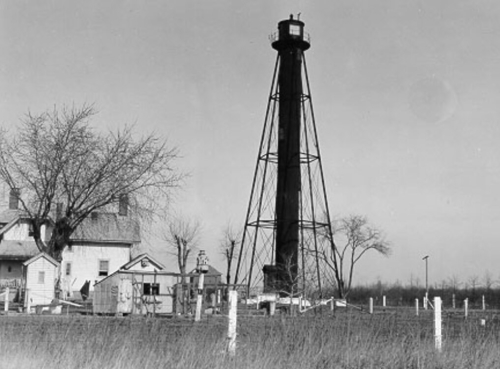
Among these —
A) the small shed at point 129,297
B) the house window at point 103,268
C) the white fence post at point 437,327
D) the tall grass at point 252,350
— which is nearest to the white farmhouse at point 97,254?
the house window at point 103,268

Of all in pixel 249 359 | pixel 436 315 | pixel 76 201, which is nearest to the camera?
pixel 249 359

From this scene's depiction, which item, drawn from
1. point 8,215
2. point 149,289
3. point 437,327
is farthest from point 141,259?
point 437,327

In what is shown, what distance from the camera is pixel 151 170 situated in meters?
37.3

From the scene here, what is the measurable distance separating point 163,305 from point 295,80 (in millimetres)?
15637

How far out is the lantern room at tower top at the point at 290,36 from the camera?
44.0 m

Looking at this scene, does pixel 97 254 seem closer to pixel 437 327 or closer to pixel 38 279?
pixel 38 279

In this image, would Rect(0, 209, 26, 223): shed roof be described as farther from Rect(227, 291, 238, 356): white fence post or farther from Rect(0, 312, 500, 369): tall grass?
Rect(227, 291, 238, 356): white fence post

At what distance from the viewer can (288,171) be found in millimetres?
42531

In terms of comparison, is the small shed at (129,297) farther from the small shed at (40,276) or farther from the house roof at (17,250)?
the house roof at (17,250)

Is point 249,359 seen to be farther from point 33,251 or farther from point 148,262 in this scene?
point 33,251

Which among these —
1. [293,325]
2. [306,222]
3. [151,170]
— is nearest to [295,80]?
[306,222]

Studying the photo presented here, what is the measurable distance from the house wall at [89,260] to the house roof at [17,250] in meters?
2.93

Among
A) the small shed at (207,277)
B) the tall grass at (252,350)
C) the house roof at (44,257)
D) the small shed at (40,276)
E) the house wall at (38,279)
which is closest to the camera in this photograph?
the tall grass at (252,350)

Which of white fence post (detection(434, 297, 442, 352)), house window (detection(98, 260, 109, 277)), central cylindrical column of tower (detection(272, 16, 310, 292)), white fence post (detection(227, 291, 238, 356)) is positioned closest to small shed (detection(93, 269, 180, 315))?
central cylindrical column of tower (detection(272, 16, 310, 292))
